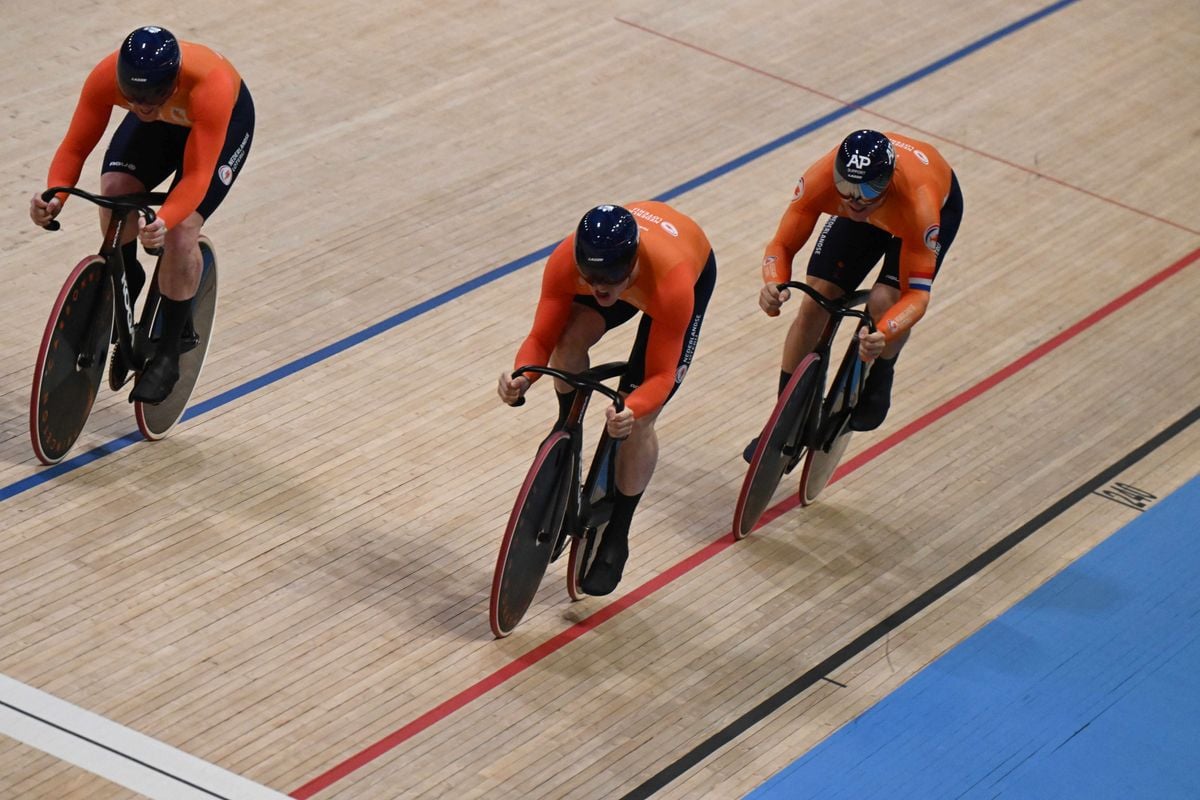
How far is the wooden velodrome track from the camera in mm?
4520

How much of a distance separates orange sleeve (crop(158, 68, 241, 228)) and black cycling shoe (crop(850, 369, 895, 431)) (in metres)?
2.18

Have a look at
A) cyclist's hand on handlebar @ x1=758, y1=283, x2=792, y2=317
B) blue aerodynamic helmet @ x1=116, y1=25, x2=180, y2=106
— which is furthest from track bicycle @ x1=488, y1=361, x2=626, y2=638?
blue aerodynamic helmet @ x1=116, y1=25, x2=180, y2=106

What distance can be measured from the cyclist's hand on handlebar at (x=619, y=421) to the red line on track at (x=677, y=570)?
794 mm

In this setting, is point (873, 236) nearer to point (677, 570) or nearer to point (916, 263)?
point (916, 263)

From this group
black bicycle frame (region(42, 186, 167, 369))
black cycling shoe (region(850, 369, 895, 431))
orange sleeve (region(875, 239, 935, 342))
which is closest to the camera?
black bicycle frame (region(42, 186, 167, 369))

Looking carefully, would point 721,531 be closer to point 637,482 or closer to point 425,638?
point 637,482

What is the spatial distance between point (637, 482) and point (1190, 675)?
5.84 ft

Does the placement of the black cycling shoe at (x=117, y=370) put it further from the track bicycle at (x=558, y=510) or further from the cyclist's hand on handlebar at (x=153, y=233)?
the track bicycle at (x=558, y=510)

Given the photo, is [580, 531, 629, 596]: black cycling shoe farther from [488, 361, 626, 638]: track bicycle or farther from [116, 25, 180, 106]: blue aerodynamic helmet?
[116, 25, 180, 106]: blue aerodynamic helmet

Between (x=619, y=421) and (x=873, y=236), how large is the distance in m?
1.35

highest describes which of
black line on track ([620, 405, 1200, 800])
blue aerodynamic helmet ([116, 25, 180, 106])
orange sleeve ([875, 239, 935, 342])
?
blue aerodynamic helmet ([116, 25, 180, 106])

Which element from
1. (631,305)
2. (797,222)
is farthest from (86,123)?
(797,222)

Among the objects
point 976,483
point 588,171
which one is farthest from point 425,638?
point 588,171

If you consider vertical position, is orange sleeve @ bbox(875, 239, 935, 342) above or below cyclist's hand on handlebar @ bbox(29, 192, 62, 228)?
below
